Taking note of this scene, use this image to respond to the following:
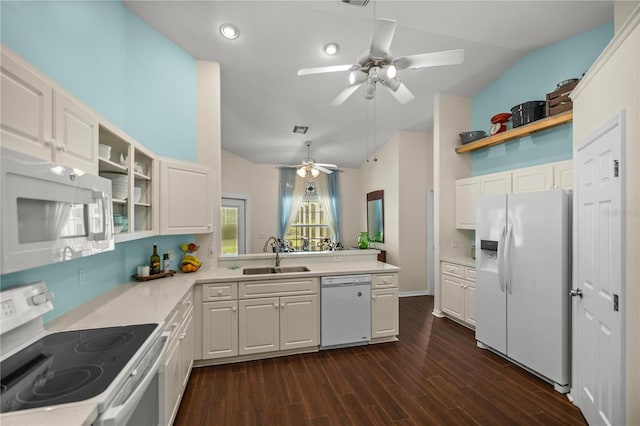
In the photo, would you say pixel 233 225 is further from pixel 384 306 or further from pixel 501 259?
pixel 501 259

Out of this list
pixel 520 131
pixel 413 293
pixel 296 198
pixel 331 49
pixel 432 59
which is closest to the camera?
pixel 432 59

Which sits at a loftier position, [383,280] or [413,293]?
[383,280]

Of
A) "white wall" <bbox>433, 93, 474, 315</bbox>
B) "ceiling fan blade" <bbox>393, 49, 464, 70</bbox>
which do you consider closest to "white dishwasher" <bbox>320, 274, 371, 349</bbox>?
"white wall" <bbox>433, 93, 474, 315</bbox>

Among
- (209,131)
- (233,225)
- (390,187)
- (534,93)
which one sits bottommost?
(233,225)

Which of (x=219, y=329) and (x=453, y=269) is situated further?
(x=453, y=269)

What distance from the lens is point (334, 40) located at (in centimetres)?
292

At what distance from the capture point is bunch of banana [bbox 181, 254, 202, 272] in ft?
9.69

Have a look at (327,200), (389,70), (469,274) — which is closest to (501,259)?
(469,274)

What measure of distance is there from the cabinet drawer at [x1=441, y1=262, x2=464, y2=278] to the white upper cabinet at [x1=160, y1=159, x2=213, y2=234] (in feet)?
10.7

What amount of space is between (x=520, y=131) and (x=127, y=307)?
437 cm

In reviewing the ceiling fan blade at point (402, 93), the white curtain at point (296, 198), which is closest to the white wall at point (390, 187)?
the white curtain at point (296, 198)

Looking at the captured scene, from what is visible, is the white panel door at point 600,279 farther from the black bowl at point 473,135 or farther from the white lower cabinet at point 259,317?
the white lower cabinet at point 259,317

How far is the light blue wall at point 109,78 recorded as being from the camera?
4.82 feet

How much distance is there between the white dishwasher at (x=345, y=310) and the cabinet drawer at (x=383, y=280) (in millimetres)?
79
